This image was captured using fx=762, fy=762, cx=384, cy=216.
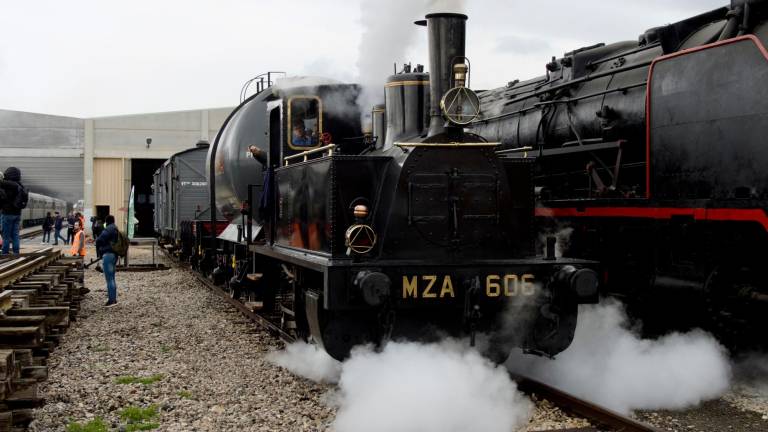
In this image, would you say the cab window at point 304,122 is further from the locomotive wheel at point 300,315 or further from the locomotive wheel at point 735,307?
the locomotive wheel at point 735,307

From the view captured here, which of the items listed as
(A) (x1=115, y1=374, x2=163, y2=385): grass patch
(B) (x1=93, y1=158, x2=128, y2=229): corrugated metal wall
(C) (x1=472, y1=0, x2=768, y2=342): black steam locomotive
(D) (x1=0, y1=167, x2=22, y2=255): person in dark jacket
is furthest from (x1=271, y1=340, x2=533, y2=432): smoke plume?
(B) (x1=93, y1=158, x2=128, y2=229): corrugated metal wall

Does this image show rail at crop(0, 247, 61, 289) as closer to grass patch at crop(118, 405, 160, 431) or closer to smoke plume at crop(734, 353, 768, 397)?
grass patch at crop(118, 405, 160, 431)

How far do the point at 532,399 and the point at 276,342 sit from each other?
3286 millimetres

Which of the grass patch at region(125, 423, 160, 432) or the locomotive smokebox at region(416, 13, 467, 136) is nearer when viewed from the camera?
the grass patch at region(125, 423, 160, 432)

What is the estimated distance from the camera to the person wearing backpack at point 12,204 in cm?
1120

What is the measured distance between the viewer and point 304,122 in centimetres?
763

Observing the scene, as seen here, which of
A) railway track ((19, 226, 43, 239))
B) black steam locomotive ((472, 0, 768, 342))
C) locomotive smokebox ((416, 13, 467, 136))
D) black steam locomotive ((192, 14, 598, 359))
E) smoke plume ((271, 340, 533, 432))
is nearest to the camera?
smoke plume ((271, 340, 533, 432))

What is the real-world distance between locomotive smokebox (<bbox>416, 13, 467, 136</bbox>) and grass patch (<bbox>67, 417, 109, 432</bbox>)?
323 centimetres

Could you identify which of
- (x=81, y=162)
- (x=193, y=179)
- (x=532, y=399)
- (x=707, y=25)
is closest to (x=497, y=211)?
(x=532, y=399)

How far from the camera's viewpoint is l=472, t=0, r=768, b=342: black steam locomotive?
6.16 meters

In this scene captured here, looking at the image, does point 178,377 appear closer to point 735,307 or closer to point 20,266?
point 20,266

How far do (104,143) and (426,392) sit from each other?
34.2 metres

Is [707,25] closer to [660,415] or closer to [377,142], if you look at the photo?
[377,142]

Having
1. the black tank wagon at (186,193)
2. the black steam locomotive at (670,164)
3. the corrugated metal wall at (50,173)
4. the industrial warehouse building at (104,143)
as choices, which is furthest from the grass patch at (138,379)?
the corrugated metal wall at (50,173)
